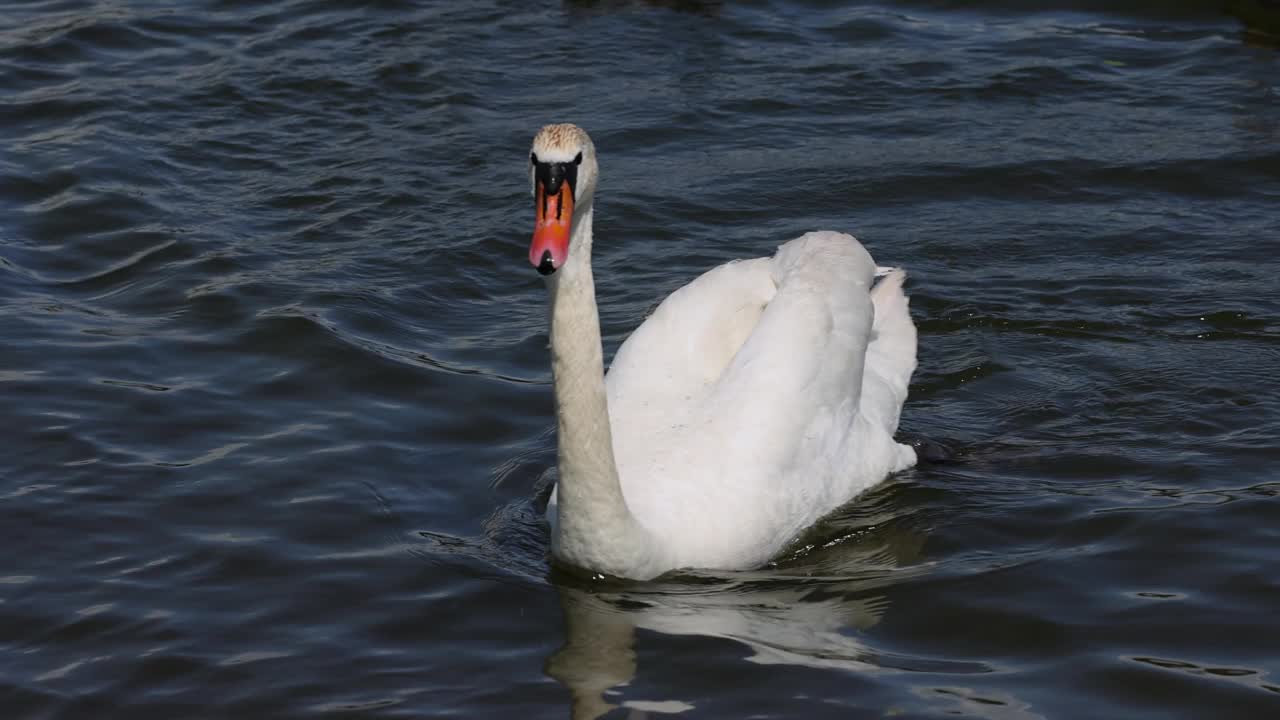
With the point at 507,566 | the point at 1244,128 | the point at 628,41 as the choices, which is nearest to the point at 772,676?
the point at 507,566

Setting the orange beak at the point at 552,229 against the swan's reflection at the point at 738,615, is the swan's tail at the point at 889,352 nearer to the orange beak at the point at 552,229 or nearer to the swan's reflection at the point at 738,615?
the swan's reflection at the point at 738,615

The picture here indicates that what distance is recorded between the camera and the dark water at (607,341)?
6.09 meters

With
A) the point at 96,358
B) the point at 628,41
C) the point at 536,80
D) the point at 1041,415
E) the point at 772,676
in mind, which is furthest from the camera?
the point at 628,41

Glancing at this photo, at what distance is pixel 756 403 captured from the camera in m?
6.90

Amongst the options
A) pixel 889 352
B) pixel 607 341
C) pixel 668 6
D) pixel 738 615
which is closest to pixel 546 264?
pixel 738 615

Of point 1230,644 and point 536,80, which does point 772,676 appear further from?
point 536,80

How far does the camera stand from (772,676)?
19.3ft

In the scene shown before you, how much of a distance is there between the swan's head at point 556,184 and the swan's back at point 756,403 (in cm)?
141

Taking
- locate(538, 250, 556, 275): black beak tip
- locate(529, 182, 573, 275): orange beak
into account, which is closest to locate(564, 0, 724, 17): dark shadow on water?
locate(529, 182, 573, 275): orange beak

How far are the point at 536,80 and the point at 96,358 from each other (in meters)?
5.49

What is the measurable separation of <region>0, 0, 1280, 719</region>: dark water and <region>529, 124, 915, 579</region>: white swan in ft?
0.72

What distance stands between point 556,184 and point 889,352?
10.1 feet

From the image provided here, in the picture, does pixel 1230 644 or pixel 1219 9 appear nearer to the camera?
pixel 1230 644

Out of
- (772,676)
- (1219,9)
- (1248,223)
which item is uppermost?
(1219,9)
